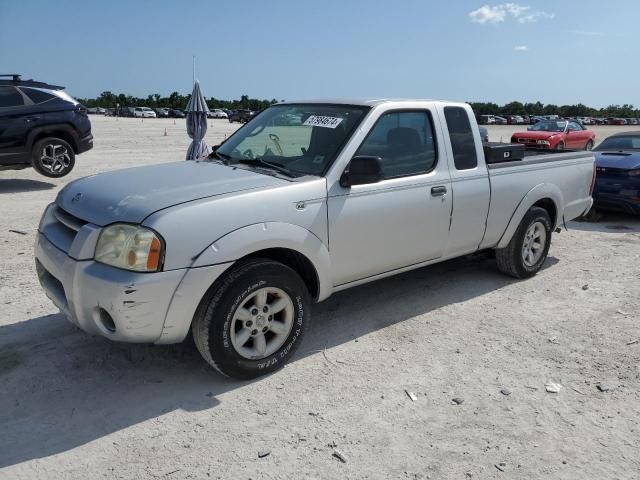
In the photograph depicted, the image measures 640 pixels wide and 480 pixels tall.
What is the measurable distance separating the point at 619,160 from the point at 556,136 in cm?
1053

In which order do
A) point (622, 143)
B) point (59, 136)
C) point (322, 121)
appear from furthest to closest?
point (59, 136)
point (622, 143)
point (322, 121)

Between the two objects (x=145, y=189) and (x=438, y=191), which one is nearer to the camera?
(x=145, y=189)

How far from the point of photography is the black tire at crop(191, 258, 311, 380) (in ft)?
10.9

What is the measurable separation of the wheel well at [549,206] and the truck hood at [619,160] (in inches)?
147

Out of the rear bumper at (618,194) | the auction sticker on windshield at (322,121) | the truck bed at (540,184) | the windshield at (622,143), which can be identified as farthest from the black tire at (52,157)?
the windshield at (622,143)

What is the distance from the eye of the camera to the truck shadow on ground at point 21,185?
408 inches

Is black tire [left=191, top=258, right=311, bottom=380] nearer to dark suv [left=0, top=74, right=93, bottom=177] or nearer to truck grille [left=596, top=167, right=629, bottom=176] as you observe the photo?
truck grille [left=596, top=167, right=629, bottom=176]

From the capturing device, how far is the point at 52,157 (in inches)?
428

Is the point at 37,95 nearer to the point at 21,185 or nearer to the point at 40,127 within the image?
the point at 40,127

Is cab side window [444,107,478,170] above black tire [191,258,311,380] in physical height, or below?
above

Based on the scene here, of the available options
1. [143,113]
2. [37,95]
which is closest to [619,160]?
[37,95]

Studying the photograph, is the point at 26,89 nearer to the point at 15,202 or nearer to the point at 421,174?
the point at 15,202

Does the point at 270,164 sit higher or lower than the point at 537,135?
lower

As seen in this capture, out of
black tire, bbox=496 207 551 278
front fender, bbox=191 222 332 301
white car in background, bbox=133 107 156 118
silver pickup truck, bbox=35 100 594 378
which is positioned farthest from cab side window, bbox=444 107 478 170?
white car in background, bbox=133 107 156 118
